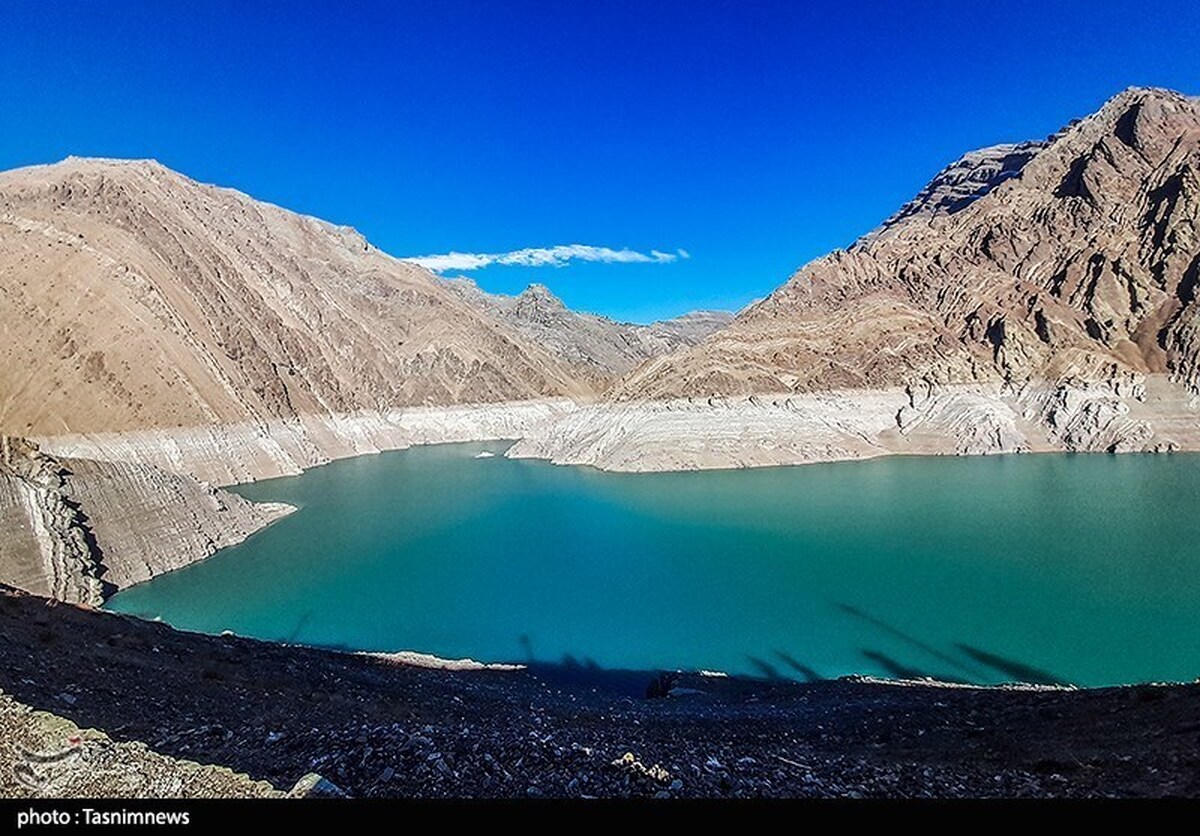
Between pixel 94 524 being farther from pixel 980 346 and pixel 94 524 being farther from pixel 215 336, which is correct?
pixel 980 346

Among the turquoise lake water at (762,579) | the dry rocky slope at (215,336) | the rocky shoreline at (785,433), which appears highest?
the dry rocky slope at (215,336)

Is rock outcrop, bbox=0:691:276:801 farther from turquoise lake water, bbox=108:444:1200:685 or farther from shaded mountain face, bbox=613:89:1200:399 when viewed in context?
shaded mountain face, bbox=613:89:1200:399

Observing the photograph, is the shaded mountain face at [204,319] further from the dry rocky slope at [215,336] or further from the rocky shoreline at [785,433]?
the rocky shoreline at [785,433]

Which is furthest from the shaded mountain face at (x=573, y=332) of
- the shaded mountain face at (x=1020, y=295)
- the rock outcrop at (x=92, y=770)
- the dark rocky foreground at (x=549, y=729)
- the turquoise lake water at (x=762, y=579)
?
the rock outcrop at (x=92, y=770)

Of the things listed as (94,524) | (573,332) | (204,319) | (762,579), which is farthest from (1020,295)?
(573,332)

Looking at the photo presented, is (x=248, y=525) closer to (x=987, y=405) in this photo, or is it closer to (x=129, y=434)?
(x=129, y=434)

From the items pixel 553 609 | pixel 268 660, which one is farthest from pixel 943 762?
pixel 553 609
